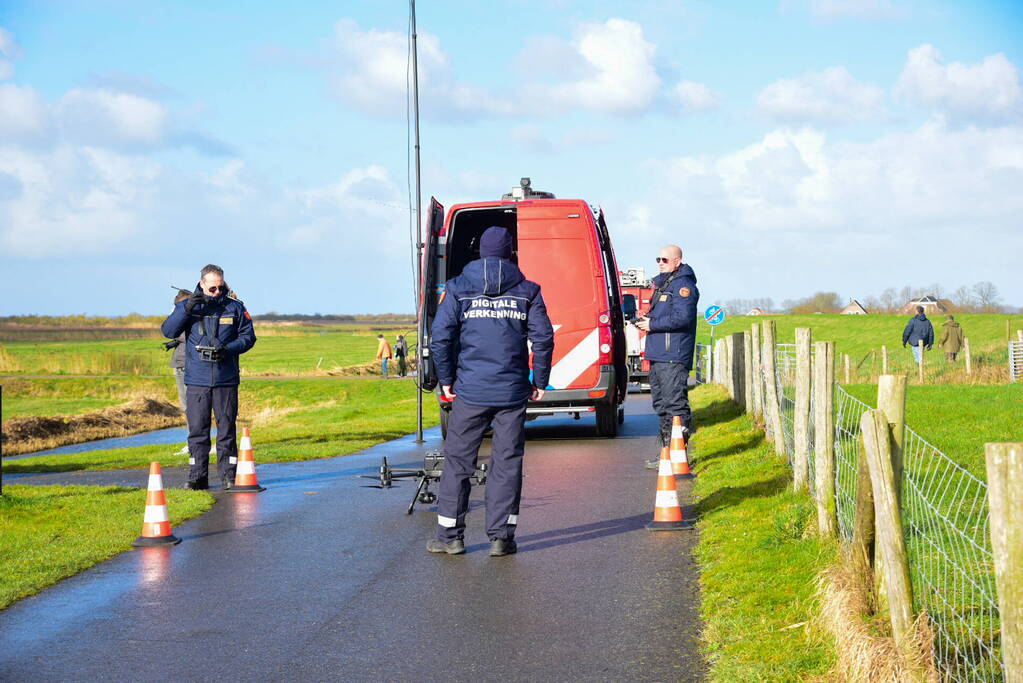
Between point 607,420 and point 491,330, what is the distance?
859 cm

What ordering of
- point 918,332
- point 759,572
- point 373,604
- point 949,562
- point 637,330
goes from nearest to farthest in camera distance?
1. point 373,604
2. point 759,572
3. point 949,562
4. point 637,330
5. point 918,332

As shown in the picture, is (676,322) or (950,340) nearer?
(676,322)

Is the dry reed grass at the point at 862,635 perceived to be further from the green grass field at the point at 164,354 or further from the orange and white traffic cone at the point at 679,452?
the green grass field at the point at 164,354

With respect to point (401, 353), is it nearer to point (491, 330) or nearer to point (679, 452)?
point (679, 452)

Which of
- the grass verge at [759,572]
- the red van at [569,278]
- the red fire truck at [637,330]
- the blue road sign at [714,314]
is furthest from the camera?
the blue road sign at [714,314]

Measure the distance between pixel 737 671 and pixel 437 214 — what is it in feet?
33.1

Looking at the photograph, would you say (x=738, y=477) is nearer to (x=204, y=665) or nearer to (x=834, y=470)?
(x=834, y=470)

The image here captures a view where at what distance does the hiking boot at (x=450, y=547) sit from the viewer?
8.01 metres

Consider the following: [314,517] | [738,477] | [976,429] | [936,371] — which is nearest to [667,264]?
[738,477]

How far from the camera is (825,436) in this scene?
7.60m

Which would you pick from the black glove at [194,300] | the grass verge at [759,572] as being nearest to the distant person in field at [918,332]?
the grass verge at [759,572]

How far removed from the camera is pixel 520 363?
26.1 feet

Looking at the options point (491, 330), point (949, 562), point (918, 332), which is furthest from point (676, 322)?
point (918, 332)

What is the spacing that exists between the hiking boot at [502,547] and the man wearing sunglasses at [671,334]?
4.53m
